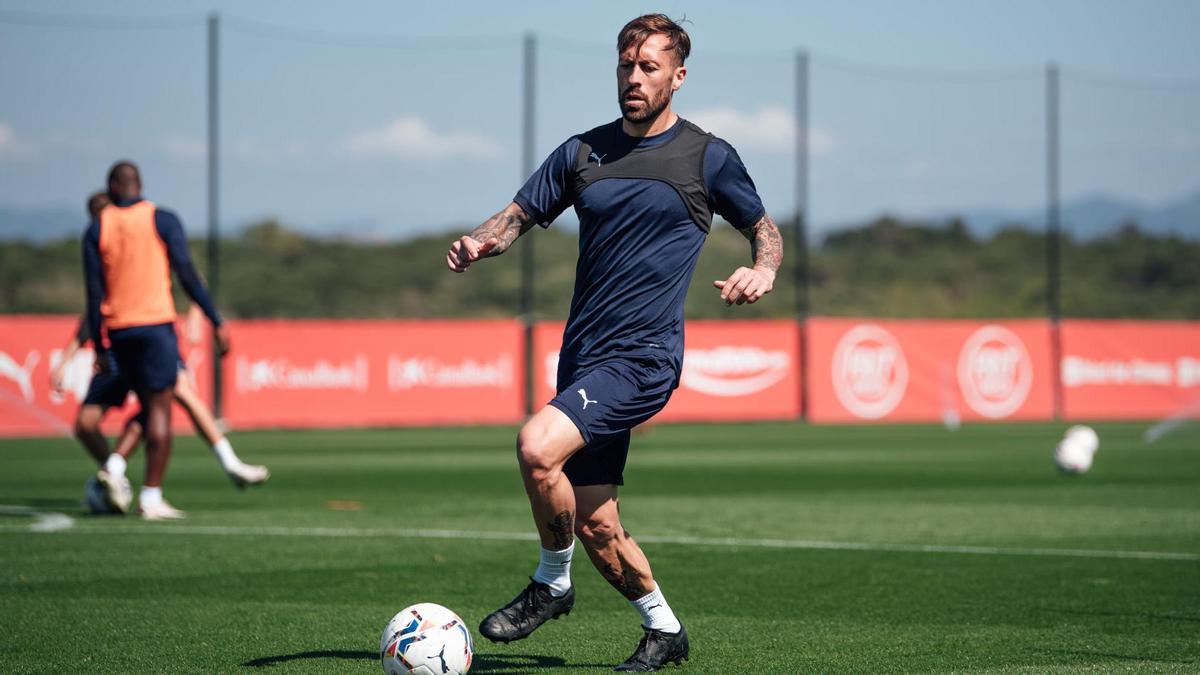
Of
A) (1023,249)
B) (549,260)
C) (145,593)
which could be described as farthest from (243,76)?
(1023,249)

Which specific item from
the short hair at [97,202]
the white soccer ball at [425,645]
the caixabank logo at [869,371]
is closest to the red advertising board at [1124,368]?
the caixabank logo at [869,371]

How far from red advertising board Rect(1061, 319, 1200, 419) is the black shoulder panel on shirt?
26670 millimetres

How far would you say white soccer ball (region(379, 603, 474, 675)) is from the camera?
5.53m

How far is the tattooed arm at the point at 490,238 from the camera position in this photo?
18.8 ft

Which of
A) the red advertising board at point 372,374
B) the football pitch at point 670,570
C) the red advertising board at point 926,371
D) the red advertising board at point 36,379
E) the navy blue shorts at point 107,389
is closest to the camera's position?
the football pitch at point 670,570

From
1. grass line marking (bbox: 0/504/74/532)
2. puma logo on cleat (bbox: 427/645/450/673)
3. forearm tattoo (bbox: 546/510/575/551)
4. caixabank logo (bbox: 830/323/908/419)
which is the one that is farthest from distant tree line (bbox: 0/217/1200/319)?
puma logo on cleat (bbox: 427/645/450/673)

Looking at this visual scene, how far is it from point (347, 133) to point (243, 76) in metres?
7.65

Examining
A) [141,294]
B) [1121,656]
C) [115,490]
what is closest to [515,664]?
[1121,656]

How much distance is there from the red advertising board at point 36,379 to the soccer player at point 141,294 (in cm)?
1170

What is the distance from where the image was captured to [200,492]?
13945 mm

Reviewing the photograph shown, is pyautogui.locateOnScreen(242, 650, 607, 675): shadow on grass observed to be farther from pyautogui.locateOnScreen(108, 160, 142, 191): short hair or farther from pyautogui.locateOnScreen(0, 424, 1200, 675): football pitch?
pyautogui.locateOnScreen(108, 160, 142, 191): short hair

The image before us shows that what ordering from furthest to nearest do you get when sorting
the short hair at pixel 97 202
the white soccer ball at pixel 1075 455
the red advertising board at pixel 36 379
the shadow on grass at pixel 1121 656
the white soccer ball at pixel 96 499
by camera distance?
the red advertising board at pixel 36 379 < the white soccer ball at pixel 1075 455 < the short hair at pixel 97 202 < the white soccer ball at pixel 96 499 < the shadow on grass at pixel 1121 656

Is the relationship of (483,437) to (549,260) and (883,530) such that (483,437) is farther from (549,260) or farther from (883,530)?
(549,260)

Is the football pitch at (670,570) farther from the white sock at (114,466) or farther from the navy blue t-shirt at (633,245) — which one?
the navy blue t-shirt at (633,245)
